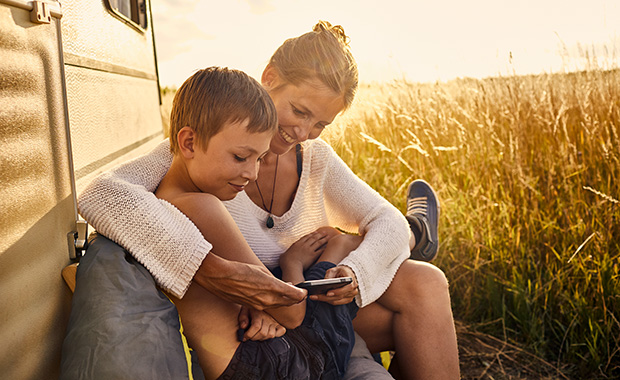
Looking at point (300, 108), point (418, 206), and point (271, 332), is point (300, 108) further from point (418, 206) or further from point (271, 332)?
point (418, 206)

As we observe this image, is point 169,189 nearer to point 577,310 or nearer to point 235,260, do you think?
point 235,260

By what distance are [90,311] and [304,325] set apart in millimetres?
636

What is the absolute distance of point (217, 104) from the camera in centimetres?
156

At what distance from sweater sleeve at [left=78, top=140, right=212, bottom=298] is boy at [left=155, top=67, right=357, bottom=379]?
3.1 inches

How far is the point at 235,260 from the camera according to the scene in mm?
1489

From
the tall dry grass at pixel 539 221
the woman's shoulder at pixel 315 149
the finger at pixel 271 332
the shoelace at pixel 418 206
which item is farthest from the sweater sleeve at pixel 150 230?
the shoelace at pixel 418 206

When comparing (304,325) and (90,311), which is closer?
(90,311)

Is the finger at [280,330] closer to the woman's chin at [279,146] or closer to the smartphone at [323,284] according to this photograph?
the smartphone at [323,284]

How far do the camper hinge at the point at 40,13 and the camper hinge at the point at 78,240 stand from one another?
0.55 meters

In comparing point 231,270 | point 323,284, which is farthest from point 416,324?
point 231,270

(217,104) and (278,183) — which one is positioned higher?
(217,104)

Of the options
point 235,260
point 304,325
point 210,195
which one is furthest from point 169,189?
point 304,325

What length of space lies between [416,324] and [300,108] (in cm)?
93

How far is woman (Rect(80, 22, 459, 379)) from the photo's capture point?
1.89 metres
